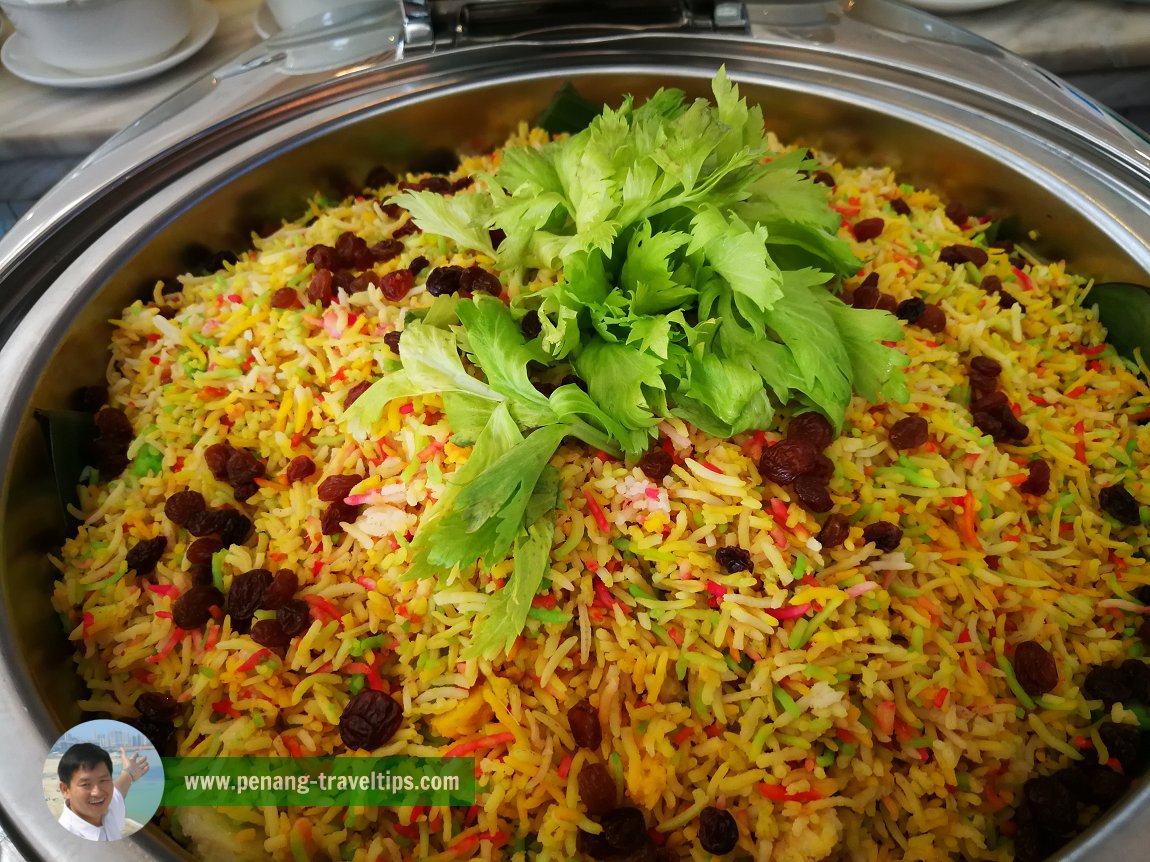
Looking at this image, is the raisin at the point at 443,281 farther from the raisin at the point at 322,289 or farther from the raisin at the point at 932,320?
the raisin at the point at 932,320

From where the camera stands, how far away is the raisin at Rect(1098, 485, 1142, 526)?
1836mm

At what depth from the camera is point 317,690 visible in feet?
5.20

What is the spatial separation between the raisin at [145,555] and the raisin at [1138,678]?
2.27 m

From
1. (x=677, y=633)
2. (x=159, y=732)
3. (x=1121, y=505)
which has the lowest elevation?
(x=159, y=732)

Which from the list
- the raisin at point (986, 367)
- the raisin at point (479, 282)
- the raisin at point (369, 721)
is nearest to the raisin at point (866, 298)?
the raisin at point (986, 367)

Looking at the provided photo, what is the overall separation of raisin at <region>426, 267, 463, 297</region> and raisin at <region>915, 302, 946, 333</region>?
4.32 feet

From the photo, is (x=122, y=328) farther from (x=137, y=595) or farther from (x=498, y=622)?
(x=498, y=622)

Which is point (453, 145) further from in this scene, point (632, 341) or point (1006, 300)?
point (1006, 300)

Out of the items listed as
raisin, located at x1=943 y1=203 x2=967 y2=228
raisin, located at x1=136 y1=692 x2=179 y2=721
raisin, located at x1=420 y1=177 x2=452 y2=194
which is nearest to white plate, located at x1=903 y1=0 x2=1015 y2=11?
raisin, located at x1=943 y1=203 x2=967 y2=228

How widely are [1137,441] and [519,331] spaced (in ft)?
5.50

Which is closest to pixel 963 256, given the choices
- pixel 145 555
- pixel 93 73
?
pixel 145 555

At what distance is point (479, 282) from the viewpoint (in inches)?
80.3

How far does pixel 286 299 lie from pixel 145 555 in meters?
0.80

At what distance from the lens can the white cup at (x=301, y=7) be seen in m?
2.76
